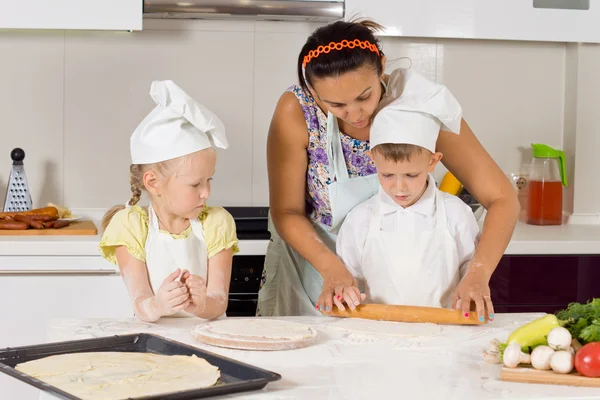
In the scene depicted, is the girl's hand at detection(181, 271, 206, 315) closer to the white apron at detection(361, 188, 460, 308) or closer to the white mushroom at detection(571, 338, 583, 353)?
the white apron at detection(361, 188, 460, 308)

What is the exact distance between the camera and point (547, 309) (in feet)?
8.80

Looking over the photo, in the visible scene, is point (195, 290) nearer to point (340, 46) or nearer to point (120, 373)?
point (120, 373)

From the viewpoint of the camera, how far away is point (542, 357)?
1.24 meters

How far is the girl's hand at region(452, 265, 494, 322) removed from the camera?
5.16 ft

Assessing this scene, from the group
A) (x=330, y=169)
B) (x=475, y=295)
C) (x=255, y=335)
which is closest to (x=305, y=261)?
(x=330, y=169)

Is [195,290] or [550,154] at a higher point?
[550,154]

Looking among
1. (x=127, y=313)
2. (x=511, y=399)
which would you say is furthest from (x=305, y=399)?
(x=127, y=313)

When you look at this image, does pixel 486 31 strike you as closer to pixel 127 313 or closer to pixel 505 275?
pixel 505 275

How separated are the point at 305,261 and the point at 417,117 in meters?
0.51

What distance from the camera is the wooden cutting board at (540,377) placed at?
1.21 meters

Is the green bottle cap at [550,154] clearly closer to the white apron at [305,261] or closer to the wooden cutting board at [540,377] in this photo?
the white apron at [305,261]

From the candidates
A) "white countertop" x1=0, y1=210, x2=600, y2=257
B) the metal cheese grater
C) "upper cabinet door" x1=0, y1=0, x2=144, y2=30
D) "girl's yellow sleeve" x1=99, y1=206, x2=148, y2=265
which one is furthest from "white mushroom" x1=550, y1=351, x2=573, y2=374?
the metal cheese grater

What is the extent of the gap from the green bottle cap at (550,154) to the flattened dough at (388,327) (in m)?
1.59

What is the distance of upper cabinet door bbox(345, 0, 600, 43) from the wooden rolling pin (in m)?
1.39
